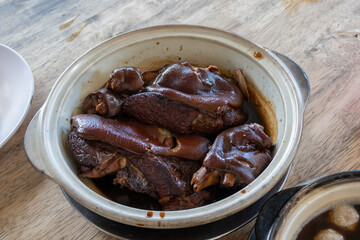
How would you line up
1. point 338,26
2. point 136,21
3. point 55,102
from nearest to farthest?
point 55,102 < point 338,26 < point 136,21

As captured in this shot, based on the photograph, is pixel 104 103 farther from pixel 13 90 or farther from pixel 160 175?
pixel 13 90

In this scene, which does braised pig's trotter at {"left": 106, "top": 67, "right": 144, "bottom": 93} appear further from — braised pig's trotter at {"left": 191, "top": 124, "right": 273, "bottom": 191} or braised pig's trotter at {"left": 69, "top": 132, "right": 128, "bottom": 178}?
braised pig's trotter at {"left": 191, "top": 124, "right": 273, "bottom": 191}

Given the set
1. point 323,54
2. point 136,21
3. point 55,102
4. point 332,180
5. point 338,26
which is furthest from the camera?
point 136,21

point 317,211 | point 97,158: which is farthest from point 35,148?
point 317,211

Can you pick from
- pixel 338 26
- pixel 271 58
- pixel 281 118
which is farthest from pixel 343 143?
pixel 338 26

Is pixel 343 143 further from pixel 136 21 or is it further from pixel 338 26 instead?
pixel 136 21

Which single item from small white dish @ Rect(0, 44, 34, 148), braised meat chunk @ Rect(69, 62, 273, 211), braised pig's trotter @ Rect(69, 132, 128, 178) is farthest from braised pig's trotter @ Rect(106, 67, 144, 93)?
small white dish @ Rect(0, 44, 34, 148)

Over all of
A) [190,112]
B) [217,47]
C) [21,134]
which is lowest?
[21,134]
